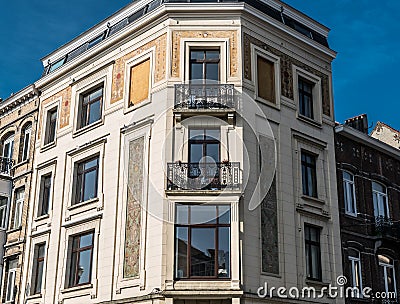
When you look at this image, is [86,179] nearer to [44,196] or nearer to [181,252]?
[44,196]

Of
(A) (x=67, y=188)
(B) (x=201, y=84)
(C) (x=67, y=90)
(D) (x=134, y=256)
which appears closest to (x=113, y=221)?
(D) (x=134, y=256)

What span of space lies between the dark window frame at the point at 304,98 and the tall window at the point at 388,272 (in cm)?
715

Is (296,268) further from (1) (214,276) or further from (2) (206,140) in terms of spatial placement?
(2) (206,140)

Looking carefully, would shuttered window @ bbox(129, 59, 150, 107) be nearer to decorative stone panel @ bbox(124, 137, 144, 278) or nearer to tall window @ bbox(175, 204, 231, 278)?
decorative stone panel @ bbox(124, 137, 144, 278)

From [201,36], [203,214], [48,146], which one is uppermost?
[201,36]

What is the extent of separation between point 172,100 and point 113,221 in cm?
504

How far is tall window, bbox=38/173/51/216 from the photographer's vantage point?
87.1 ft

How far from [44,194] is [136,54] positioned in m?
7.94

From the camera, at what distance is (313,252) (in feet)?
74.5

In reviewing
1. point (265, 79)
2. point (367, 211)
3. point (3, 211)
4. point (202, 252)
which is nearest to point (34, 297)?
point (3, 211)

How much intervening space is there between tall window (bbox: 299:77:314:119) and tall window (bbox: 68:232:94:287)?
994 cm

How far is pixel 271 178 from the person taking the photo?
21750 millimetres

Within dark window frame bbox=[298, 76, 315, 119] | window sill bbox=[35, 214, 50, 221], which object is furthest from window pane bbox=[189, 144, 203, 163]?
window sill bbox=[35, 214, 50, 221]

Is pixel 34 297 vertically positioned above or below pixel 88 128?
below
